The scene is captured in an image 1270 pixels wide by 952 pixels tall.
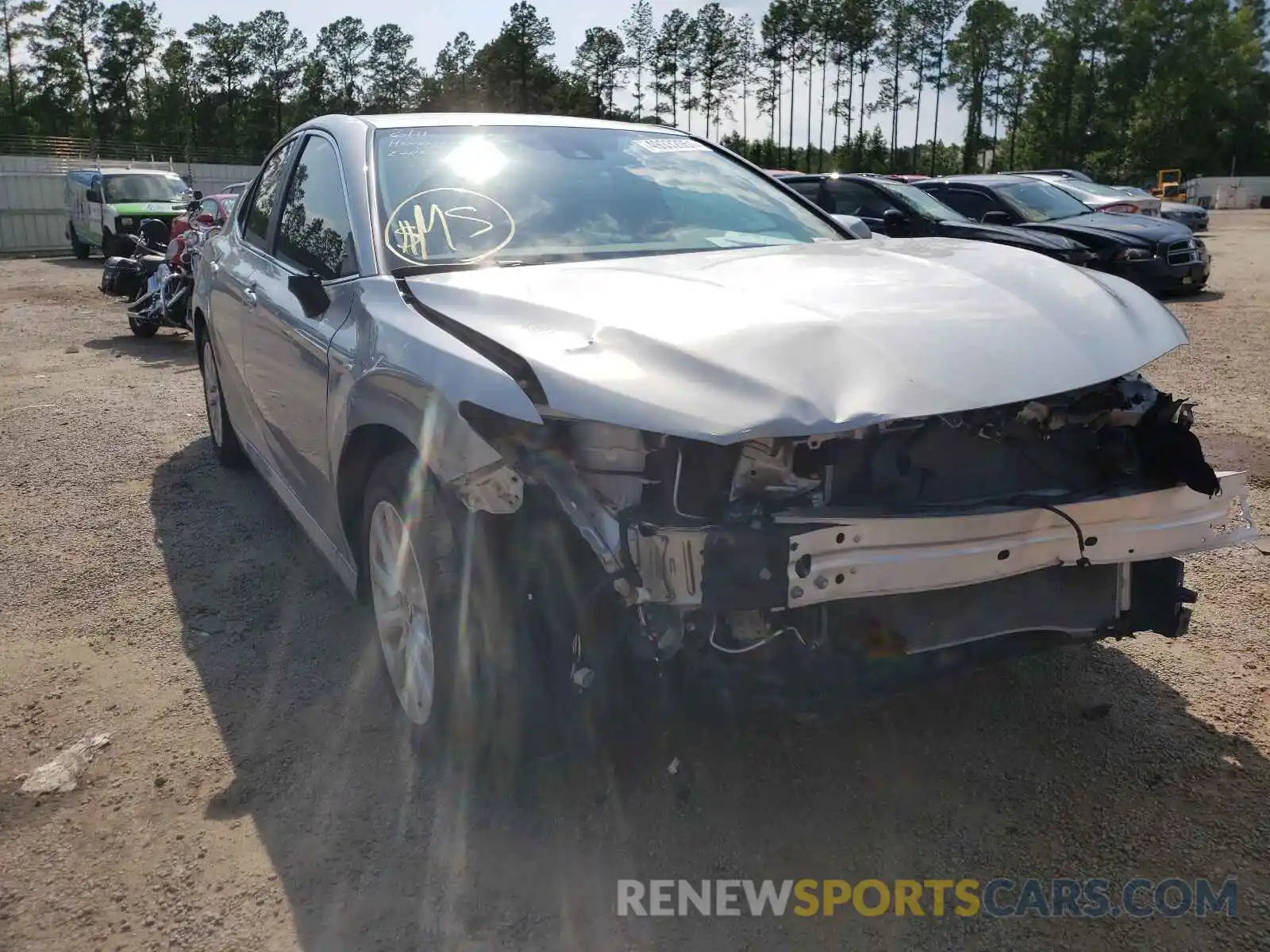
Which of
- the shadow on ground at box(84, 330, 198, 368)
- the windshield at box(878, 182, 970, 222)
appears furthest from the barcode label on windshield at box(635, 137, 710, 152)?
the windshield at box(878, 182, 970, 222)

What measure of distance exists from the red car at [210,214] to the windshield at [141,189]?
6395 millimetres

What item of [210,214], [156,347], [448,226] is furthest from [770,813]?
[210,214]

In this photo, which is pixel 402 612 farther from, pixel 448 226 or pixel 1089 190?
pixel 1089 190

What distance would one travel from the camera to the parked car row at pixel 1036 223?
11.5 metres

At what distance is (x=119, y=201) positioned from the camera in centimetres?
2039

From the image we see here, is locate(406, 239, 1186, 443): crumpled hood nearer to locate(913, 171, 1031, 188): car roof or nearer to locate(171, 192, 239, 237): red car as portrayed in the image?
locate(171, 192, 239, 237): red car

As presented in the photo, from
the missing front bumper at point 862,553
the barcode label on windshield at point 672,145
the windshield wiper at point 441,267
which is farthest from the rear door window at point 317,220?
the missing front bumper at point 862,553

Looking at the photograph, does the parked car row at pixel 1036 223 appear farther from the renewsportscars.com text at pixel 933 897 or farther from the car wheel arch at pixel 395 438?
the renewsportscars.com text at pixel 933 897

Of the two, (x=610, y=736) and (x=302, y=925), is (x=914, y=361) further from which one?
(x=302, y=925)

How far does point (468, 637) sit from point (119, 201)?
21.4m

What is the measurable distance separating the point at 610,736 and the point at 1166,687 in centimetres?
193

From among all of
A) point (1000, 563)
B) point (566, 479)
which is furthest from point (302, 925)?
point (1000, 563)

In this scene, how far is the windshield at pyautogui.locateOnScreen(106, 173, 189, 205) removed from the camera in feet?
67.4

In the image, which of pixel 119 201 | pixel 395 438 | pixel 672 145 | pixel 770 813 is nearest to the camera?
pixel 770 813
